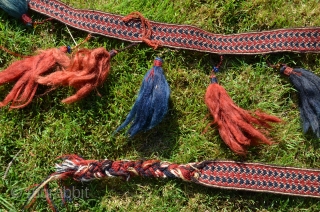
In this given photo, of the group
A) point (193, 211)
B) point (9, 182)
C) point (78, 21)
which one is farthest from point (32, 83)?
point (193, 211)

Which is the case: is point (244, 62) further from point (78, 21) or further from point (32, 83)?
point (32, 83)

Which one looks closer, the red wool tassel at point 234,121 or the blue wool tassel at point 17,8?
the red wool tassel at point 234,121

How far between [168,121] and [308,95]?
759mm

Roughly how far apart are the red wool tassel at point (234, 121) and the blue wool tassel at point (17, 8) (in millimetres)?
1105

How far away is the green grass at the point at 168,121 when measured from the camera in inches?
79.0

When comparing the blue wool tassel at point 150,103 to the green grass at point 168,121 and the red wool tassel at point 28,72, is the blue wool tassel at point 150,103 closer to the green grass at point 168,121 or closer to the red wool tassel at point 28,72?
the green grass at point 168,121

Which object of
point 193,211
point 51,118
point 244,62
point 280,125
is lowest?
point 193,211

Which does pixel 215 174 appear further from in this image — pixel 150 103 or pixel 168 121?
pixel 150 103

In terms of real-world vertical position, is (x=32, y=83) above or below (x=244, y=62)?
below

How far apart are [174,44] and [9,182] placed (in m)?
1.19

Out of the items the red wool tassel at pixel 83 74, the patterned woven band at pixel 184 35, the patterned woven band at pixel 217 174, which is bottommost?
the patterned woven band at pixel 217 174

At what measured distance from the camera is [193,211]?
78.7 inches

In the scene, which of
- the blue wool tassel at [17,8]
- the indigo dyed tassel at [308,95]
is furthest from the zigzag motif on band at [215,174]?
the blue wool tassel at [17,8]

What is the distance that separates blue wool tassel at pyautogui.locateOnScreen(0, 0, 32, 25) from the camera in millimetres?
2002
